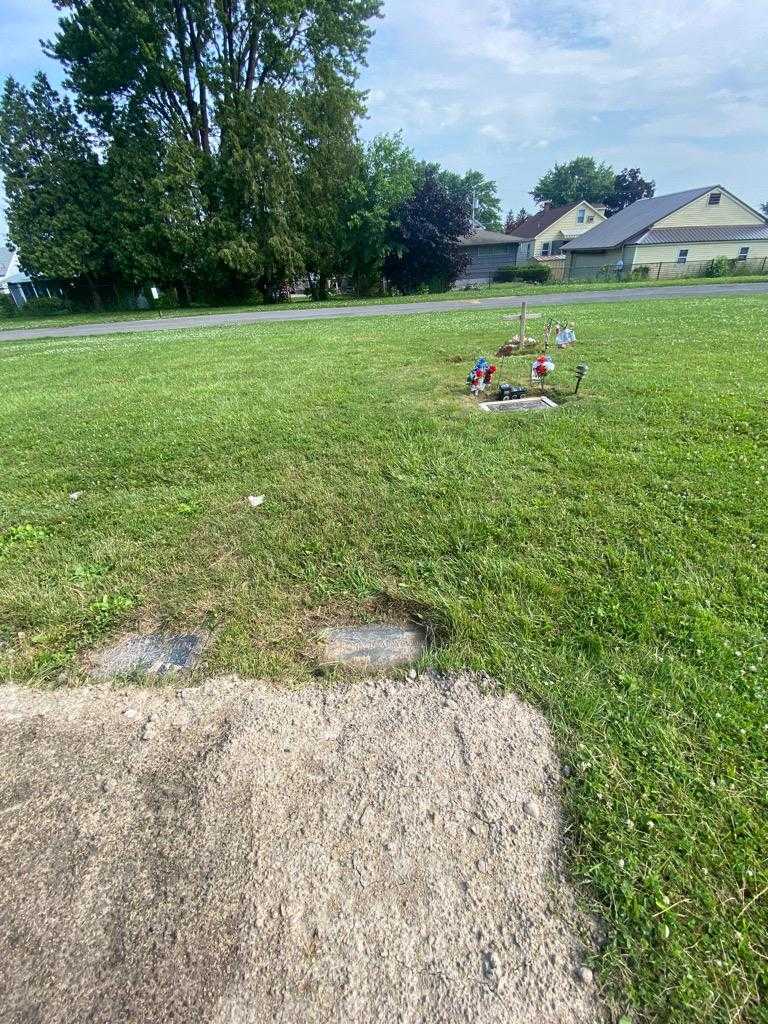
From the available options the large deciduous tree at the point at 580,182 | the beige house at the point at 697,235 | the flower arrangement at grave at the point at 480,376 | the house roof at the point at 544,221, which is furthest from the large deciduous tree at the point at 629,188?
the flower arrangement at grave at the point at 480,376

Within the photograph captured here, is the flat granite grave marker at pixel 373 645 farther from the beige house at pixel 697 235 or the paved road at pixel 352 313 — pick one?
the beige house at pixel 697 235

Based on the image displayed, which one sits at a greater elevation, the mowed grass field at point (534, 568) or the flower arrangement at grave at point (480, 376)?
the flower arrangement at grave at point (480, 376)

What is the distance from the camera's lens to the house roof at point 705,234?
3116cm

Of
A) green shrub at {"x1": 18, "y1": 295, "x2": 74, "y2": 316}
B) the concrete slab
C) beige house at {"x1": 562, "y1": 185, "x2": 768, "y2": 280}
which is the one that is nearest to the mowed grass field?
the concrete slab

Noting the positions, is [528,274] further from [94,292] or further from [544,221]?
[94,292]

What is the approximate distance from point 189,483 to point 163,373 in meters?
5.03

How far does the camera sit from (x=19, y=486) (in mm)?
3902

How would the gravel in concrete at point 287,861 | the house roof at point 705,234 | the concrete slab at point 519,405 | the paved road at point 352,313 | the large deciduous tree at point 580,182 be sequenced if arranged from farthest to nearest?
the large deciduous tree at point 580,182 → the house roof at point 705,234 → the paved road at point 352,313 → the concrete slab at point 519,405 → the gravel in concrete at point 287,861

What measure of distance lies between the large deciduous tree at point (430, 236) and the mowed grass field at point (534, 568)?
26.1m

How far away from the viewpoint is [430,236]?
27.7 metres

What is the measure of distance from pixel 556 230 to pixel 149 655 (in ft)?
190

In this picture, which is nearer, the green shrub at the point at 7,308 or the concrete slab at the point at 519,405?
the concrete slab at the point at 519,405

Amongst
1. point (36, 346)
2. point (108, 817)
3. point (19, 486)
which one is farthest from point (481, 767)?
point (36, 346)

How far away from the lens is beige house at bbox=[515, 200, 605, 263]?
4781cm
